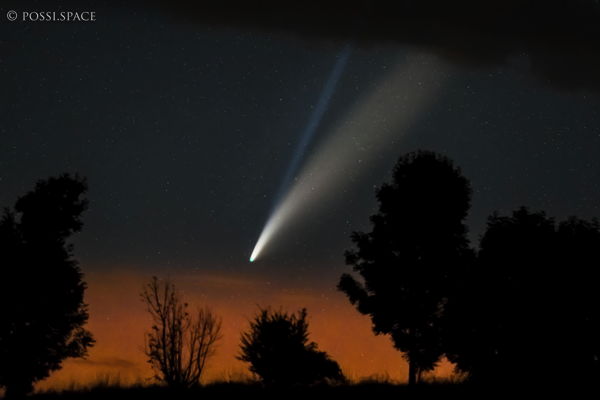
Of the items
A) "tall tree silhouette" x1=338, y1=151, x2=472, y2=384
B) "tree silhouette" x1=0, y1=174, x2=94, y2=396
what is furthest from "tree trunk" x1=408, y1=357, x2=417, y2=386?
"tree silhouette" x1=0, y1=174, x2=94, y2=396

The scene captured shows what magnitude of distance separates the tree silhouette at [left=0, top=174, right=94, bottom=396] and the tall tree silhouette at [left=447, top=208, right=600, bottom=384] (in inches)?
764

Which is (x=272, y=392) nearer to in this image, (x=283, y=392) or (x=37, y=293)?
(x=283, y=392)

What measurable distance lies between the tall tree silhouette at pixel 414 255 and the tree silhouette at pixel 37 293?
46.9ft

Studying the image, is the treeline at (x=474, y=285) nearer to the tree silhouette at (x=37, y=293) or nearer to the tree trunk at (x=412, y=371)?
the tree trunk at (x=412, y=371)

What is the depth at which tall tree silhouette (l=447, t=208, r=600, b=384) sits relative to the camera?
3538 centimetres

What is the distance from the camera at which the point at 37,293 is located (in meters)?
42.5

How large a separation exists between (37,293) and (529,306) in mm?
24060

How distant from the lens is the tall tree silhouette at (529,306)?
3538 cm

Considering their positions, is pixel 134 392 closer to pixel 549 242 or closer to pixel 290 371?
pixel 290 371

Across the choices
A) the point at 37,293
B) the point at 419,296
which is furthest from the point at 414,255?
the point at 37,293

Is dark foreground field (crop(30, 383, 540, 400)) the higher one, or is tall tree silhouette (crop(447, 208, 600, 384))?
tall tree silhouette (crop(447, 208, 600, 384))

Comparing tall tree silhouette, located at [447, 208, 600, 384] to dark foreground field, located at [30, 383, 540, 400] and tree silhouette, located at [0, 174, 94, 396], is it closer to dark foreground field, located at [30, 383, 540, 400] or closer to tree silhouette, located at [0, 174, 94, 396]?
dark foreground field, located at [30, 383, 540, 400]

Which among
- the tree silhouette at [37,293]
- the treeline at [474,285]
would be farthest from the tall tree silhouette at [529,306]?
the tree silhouette at [37,293]

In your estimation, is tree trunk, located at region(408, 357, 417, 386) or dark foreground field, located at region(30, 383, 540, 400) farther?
tree trunk, located at region(408, 357, 417, 386)
